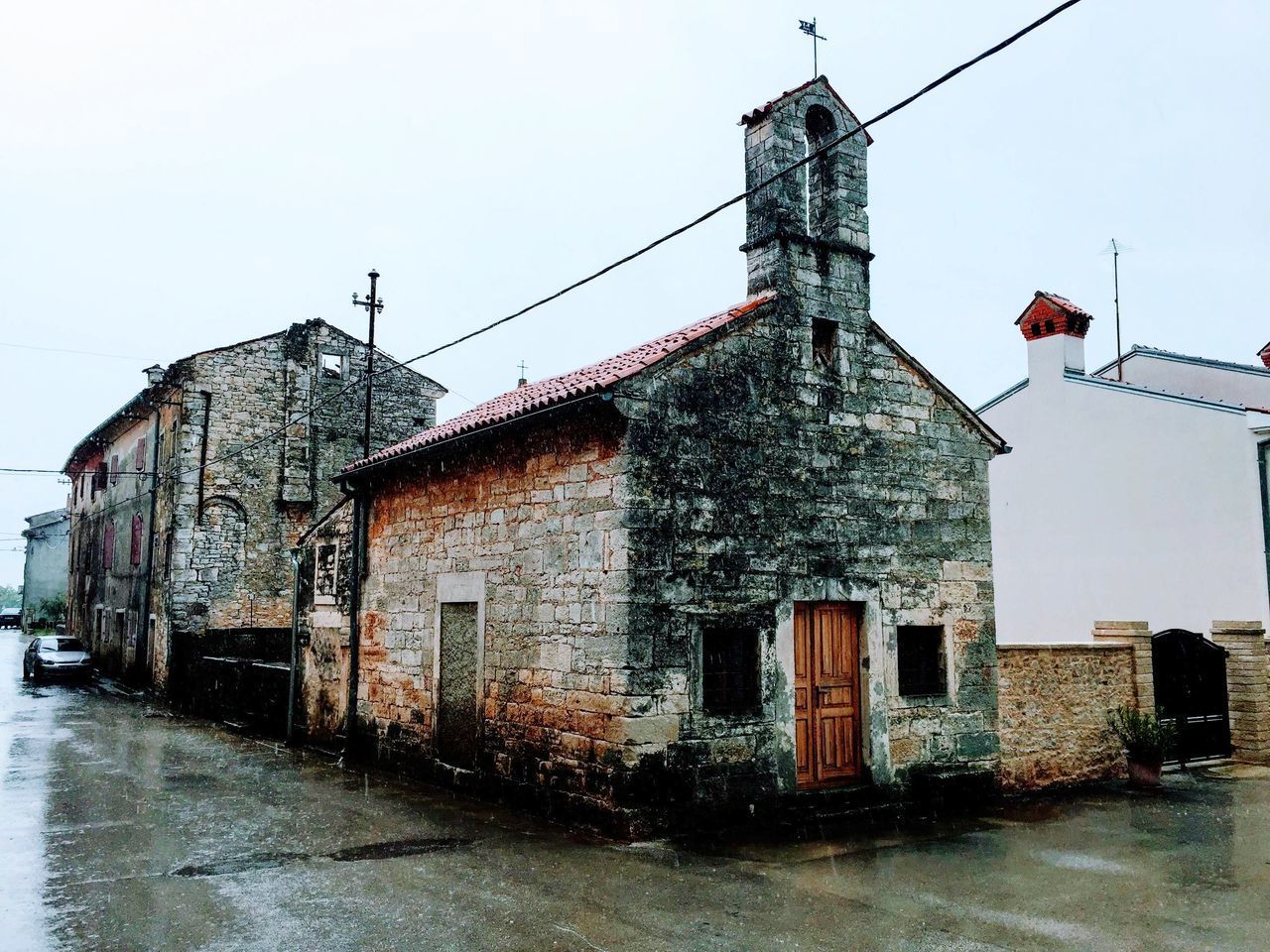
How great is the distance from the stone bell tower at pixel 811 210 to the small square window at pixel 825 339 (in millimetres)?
83


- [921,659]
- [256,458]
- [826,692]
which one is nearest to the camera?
[826,692]

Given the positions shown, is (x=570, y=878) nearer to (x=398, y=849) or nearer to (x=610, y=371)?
(x=398, y=849)

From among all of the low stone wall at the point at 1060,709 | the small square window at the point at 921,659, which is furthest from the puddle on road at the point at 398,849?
the low stone wall at the point at 1060,709

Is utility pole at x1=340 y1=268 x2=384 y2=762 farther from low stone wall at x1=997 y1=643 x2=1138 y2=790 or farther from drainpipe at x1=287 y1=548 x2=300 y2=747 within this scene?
low stone wall at x1=997 y1=643 x2=1138 y2=790

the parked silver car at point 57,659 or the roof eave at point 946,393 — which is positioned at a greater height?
the roof eave at point 946,393

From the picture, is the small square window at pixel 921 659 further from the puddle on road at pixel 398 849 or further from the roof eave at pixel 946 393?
the puddle on road at pixel 398 849

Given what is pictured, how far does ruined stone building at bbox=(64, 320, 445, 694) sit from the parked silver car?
125cm

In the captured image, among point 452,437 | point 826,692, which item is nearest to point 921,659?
point 826,692

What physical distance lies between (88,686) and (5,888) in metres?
20.2

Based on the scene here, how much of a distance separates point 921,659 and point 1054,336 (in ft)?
34.3

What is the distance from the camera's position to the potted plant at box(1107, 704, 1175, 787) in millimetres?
11102

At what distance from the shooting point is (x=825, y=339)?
10102 mm

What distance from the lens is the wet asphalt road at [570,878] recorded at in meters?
5.98

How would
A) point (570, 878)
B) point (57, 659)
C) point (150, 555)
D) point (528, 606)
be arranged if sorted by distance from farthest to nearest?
point (57, 659) → point (150, 555) → point (528, 606) → point (570, 878)
